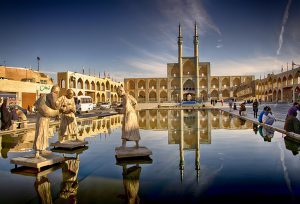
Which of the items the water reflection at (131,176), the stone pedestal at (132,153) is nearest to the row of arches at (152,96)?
the stone pedestal at (132,153)

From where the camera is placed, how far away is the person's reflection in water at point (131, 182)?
3.26 m

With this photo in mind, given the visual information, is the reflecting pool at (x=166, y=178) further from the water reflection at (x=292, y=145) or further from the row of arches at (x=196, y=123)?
the row of arches at (x=196, y=123)

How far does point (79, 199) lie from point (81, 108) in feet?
65.6

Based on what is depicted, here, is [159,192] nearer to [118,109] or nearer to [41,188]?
[41,188]

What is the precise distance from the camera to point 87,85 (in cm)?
4553

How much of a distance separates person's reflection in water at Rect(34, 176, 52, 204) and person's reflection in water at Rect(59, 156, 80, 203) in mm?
175

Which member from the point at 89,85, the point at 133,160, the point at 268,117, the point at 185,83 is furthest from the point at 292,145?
the point at 185,83

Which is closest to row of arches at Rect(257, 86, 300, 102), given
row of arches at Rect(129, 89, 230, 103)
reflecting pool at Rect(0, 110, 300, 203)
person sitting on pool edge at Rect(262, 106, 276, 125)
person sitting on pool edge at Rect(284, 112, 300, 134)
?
row of arches at Rect(129, 89, 230, 103)

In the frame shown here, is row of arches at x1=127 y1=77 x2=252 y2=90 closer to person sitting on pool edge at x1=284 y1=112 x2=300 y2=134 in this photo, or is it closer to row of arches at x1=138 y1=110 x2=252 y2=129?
row of arches at x1=138 y1=110 x2=252 y2=129

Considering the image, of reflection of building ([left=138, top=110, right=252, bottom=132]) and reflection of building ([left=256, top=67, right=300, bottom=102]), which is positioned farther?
reflection of building ([left=256, top=67, right=300, bottom=102])

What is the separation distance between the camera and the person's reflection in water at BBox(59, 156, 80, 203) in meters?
3.40

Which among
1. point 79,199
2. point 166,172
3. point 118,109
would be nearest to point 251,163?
point 166,172

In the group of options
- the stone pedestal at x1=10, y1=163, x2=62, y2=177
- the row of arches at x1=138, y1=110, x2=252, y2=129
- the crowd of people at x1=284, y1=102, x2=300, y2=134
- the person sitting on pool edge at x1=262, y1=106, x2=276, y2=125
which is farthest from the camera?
the row of arches at x1=138, y1=110, x2=252, y2=129

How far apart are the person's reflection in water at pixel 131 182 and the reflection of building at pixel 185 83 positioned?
51.1 meters
